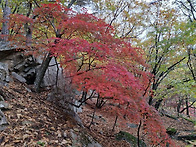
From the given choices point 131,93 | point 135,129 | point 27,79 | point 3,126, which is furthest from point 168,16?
point 3,126

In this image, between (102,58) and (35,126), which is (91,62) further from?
(35,126)

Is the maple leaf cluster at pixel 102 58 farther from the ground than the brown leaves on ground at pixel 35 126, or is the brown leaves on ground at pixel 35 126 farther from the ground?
the maple leaf cluster at pixel 102 58

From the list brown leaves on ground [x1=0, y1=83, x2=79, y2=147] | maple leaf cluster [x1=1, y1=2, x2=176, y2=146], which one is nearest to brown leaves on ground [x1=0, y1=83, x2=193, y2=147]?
brown leaves on ground [x1=0, y1=83, x2=79, y2=147]

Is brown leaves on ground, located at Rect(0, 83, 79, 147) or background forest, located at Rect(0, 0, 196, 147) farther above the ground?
background forest, located at Rect(0, 0, 196, 147)

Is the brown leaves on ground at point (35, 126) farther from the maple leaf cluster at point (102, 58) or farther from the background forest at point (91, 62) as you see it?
the maple leaf cluster at point (102, 58)

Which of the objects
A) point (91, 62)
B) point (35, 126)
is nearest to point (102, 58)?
point (91, 62)

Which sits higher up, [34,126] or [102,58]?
[102,58]

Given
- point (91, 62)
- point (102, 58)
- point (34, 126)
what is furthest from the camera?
point (91, 62)

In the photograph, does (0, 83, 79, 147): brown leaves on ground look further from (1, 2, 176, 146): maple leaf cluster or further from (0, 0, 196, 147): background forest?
(1, 2, 176, 146): maple leaf cluster

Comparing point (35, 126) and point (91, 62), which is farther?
point (91, 62)

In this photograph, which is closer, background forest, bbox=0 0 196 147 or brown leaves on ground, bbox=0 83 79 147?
brown leaves on ground, bbox=0 83 79 147

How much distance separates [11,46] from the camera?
7.12 metres

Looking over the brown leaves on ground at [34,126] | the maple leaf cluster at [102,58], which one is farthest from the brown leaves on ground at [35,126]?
the maple leaf cluster at [102,58]

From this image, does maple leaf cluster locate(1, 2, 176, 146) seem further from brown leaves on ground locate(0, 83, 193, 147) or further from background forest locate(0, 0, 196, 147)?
brown leaves on ground locate(0, 83, 193, 147)
